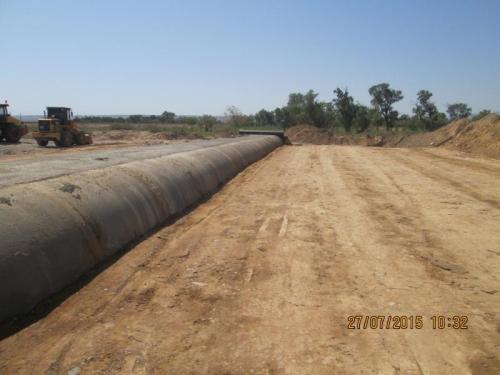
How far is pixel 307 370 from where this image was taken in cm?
320

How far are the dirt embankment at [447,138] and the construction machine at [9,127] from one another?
75.6 feet

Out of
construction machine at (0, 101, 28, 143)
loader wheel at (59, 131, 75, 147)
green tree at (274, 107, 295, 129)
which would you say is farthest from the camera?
green tree at (274, 107, 295, 129)

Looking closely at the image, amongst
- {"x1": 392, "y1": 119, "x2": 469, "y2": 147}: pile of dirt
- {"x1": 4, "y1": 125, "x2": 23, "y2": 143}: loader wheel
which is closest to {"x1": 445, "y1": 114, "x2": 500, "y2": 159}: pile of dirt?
{"x1": 392, "y1": 119, "x2": 469, "y2": 147}: pile of dirt

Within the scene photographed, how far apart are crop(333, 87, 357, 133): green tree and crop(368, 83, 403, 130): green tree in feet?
26.3

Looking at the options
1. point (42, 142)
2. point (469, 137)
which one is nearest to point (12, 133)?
point (42, 142)

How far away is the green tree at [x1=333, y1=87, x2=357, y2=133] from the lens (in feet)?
183

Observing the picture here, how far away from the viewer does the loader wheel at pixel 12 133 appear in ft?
90.0

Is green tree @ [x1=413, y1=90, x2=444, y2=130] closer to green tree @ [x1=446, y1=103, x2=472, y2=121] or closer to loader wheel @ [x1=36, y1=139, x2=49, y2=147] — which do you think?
green tree @ [x1=446, y1=103, x2=472, y2=121]

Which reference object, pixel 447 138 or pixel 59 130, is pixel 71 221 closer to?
pixel 59 130

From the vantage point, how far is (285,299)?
4.39 metres

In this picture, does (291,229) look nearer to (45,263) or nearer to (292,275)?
(292,275)

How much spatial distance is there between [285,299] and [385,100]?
2490 inches

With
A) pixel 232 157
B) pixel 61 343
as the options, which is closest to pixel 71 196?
pixel 61 343

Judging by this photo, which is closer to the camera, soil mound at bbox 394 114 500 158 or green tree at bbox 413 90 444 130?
soil mound at bbox 394 114 500 158
